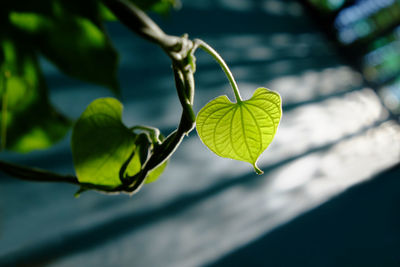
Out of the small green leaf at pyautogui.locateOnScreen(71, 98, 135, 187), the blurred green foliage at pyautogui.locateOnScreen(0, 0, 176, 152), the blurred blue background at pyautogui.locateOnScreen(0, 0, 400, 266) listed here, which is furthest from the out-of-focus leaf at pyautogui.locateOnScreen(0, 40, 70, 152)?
the blurred blue background at pyautogui.locateOnScreen(0, 0, 400, 266)

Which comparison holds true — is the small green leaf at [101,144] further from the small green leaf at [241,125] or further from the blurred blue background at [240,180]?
the blurred blue background at [240,180]

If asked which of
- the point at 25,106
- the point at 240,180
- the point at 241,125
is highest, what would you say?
the point at 25,106

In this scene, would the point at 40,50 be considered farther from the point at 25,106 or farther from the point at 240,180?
the point at 240,180

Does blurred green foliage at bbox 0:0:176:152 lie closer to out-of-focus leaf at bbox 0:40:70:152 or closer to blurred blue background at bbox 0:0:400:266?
out-of-focus leaf at bbox 0:40:70:152

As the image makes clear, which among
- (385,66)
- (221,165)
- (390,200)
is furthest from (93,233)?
(385,66)

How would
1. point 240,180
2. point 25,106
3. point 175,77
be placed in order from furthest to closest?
1. point 240,180
2. point 25,106
3. point 175,77

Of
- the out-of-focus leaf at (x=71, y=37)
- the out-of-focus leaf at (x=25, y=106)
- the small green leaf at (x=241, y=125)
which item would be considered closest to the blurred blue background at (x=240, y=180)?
the out-of-focus leaf at (x=25, y=106)

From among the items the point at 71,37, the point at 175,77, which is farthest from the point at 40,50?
the point at 175,77
